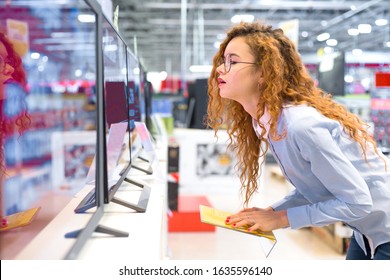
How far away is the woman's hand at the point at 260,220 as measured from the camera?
135cm

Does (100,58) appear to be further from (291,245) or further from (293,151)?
(291,245)

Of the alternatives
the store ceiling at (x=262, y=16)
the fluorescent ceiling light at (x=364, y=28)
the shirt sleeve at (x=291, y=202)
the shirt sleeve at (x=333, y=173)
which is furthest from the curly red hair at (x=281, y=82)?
the fluorescent ceiling light at (x=364, y=28)

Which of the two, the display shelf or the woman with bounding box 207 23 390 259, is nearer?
the display shelf

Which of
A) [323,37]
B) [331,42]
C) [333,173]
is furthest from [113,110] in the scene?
[331,42]

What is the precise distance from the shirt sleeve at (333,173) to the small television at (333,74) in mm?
3399

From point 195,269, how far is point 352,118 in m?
0.76

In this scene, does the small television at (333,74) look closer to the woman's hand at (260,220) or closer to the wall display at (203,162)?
the wall display at (203,162)

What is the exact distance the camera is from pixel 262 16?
1440 cm

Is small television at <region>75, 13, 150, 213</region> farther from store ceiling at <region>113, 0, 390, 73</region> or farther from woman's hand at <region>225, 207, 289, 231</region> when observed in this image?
store ceiling at <region>113, 0, 390, 73</region>

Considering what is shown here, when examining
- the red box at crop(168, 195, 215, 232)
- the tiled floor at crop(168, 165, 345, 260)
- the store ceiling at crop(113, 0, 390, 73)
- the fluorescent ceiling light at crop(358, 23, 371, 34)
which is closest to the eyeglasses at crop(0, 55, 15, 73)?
the tiled floor at crop(168, 165, 345, 260)

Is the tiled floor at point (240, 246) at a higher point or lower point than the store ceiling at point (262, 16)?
lower

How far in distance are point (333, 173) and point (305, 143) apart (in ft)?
0.38

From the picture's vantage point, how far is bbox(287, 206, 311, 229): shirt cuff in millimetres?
→ 1324

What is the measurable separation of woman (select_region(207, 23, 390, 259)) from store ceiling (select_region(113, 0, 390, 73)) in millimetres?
8669
